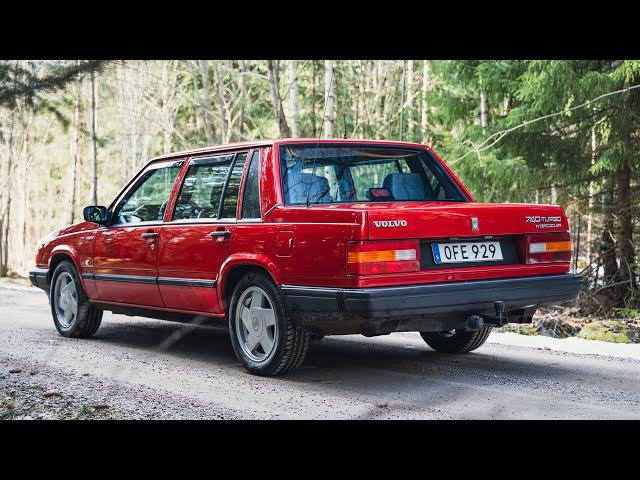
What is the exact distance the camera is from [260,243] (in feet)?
20.7

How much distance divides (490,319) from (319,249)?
133cm

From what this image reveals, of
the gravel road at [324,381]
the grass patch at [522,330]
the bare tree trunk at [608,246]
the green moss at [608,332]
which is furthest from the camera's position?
the bare tree trunk at [608,246]

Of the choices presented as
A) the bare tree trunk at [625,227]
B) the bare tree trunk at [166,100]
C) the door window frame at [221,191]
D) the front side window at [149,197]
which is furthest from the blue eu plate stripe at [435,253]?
the bare tree trunk at [166,100]

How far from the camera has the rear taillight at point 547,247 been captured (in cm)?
634

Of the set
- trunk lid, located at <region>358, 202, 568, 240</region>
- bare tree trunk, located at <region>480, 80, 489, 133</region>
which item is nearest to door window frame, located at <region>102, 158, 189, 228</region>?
trunk lid, located at <region>358, 202, 568, 240</region>

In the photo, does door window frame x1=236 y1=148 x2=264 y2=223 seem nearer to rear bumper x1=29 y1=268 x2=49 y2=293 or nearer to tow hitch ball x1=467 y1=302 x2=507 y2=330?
tow hitch ball x1=467 y1=302 x2=507 y2=330

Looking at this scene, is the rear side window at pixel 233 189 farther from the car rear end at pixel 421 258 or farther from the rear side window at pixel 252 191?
the car rear end at pixel 421 258

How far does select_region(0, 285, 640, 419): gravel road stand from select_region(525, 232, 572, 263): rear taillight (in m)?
0.89

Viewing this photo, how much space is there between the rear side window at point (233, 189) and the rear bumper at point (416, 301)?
1070 mm

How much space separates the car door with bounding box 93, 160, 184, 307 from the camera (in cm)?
765

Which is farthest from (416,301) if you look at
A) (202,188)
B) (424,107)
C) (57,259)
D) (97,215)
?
(424,107)

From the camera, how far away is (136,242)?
7.83 m
